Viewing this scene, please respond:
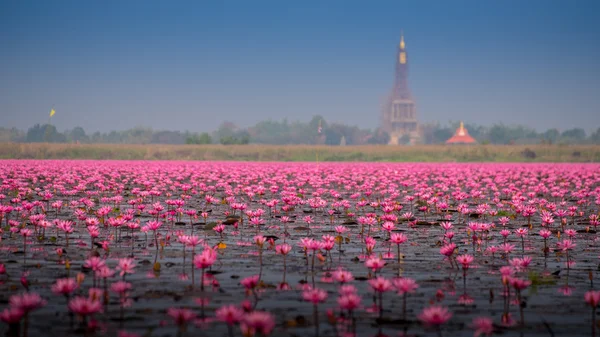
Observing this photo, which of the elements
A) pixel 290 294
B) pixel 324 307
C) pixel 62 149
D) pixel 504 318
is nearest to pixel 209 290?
pixel 290 294

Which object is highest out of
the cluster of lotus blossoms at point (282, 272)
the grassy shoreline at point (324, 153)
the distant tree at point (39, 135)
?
the distant tree at point (39, 135)

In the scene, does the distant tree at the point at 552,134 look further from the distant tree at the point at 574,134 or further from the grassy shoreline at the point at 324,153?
the grassy shoreline at the point at 324,153

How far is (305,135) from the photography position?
17300 centimetres

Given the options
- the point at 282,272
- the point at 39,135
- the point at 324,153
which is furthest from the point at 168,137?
the point at 282,272

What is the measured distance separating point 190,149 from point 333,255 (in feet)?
176

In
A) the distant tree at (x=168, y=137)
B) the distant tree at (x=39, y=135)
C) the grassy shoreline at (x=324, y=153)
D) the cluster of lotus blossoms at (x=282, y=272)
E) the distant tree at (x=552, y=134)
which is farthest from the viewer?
the distant tree at (x=552, y=134)

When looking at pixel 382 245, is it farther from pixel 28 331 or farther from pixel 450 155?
pixel 450 155

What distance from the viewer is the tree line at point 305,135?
149 meters

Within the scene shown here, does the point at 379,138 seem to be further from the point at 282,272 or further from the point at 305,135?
the point at 282,272

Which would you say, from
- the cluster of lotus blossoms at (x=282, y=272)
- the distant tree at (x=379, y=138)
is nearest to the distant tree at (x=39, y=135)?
the distant tree at (x=379, y=138)

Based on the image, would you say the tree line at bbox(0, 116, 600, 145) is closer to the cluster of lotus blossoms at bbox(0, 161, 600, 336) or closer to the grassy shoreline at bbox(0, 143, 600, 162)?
the grassy shoreline at bbox(0, 143, 600, 162)

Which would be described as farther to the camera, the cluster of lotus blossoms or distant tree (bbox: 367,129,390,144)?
distant tree (bbox: 367,129,390,144)

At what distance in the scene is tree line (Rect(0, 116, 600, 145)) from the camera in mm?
148875

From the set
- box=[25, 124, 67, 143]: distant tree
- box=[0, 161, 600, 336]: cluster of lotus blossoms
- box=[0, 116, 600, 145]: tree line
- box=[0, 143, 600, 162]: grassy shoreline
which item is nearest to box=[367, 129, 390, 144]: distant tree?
box=[0, 116, 600, 145]: tree line
